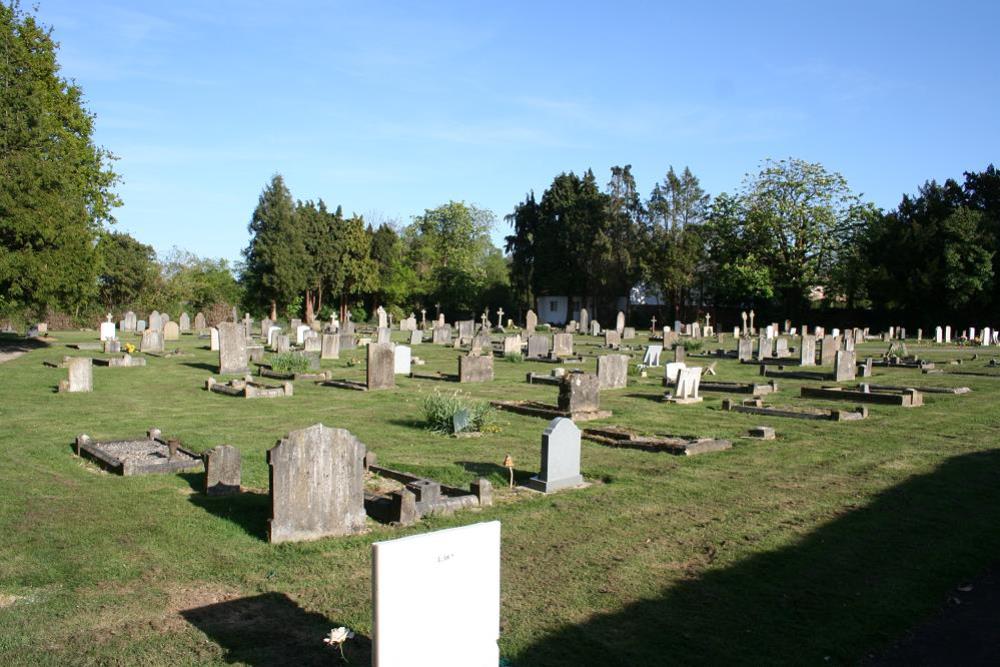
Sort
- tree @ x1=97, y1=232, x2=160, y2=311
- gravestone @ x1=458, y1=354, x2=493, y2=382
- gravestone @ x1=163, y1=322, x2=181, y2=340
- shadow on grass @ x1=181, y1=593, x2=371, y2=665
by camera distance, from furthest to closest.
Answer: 1. tree @ x1=97, y1=232, x2=160, y2=311
2. gravestone @ x1=163, y1=322, x2=181, y2=340
3. gravestone @ x1=458, y1=354, x2=493, y2=382
4. shadow on grass @ x1=181, y1=593, x2=371, y2=665

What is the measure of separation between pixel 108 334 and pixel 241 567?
3264 cm

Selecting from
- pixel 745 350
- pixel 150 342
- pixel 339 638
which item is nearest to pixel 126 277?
pixel 150 342

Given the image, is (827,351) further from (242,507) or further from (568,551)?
(242,507)

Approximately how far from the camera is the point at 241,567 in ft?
21.5

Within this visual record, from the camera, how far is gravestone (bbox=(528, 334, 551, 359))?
30891 millimetres

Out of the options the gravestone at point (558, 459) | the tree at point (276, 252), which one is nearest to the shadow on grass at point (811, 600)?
the gravestone at point (558, 459)

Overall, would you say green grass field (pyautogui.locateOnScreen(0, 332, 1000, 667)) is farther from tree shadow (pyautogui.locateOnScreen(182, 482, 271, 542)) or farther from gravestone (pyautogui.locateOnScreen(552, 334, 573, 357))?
gravestone (pyautogui.locateOnScreen(552, 334, 573, 357))

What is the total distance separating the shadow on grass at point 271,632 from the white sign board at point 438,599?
0.82 metres

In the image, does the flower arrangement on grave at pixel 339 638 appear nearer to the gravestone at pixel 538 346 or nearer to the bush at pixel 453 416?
the bush at pixel 453 416

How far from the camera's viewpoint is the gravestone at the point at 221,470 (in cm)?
895

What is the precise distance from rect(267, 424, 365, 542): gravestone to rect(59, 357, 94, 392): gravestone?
545 inches

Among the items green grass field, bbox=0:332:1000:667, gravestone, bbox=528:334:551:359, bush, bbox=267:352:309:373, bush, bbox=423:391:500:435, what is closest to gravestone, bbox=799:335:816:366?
gravestone, bbox=528:334:551:359

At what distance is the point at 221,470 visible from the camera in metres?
9.02

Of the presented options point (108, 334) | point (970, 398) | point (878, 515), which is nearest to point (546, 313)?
point (108, 334)
